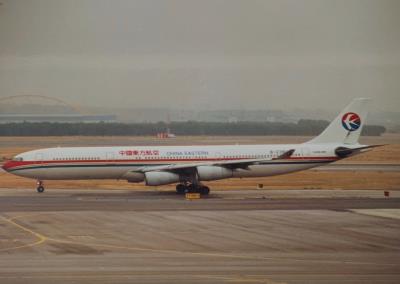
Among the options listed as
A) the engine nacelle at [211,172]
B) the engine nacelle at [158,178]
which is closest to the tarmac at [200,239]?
the engine nacelle at [158,178]

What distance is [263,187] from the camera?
6369 cm

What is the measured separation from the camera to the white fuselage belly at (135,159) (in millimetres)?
57688

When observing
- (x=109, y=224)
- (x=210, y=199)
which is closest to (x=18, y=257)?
(x=109, y=224)

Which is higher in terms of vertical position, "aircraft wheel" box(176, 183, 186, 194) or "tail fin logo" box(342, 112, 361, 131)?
"tail fin logo" box(342, 112, 361, 131)

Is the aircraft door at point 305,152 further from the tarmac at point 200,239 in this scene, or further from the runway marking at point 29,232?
the runway marking at point 29,232

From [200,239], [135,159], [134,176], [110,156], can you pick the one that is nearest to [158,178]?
[134,176]

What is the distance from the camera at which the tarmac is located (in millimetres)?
24359

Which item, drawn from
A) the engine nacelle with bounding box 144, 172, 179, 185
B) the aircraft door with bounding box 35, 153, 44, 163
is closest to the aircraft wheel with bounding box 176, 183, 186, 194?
the engine nacelle with bounding box 144, 172, 179, 185

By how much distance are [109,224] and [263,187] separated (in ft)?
89.2

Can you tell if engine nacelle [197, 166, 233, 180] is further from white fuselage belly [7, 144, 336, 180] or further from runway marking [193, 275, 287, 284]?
runway marking [193, 275, 287, 284]

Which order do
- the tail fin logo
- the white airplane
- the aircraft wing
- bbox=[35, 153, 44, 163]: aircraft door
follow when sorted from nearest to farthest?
1. the aircraft wing
2. the white airplane
3. bbox=[35, 153, 44, 163]: aircraft door
4. the tail fin logo

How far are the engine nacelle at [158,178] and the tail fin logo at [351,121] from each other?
1433cm

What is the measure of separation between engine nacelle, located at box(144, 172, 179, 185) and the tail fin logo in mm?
14325

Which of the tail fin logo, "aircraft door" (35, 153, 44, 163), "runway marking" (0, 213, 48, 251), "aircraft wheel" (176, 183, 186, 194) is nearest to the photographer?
"runway marking" (0, 213, 48, 251)
